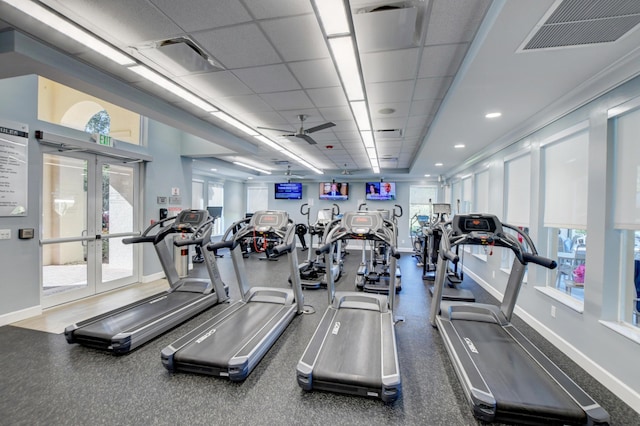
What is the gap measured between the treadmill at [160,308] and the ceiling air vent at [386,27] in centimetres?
340

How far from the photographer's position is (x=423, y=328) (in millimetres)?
3777

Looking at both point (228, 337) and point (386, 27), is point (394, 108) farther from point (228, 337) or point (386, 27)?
point (228, 337)

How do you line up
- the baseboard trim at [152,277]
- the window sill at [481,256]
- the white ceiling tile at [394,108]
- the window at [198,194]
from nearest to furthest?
the white ceiling tile at [394,108]
the baseboard trim at [152,277]
the window sill at [481,256]
the window at [198,194]

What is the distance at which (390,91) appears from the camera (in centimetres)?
367

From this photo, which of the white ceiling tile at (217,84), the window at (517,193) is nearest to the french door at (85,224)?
the white ceiling tile at (217,84)

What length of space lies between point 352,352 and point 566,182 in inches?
128

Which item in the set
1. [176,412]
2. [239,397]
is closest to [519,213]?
[239,397]

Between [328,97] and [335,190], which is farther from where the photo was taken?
[335,190]

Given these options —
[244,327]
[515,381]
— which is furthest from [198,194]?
[515,381]

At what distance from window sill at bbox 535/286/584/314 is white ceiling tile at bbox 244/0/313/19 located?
12.8 ft

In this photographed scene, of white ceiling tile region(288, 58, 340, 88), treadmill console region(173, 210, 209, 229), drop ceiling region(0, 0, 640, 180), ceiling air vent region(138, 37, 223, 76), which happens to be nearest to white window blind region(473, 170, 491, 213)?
drop ceiling region(0, 0, 640, 180)

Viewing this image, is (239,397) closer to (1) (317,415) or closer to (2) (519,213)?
(1) (317,415)

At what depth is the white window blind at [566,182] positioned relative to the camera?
320 cm

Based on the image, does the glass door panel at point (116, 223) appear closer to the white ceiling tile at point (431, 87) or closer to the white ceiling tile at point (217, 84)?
the white ceiling tile at point (217, 84)
